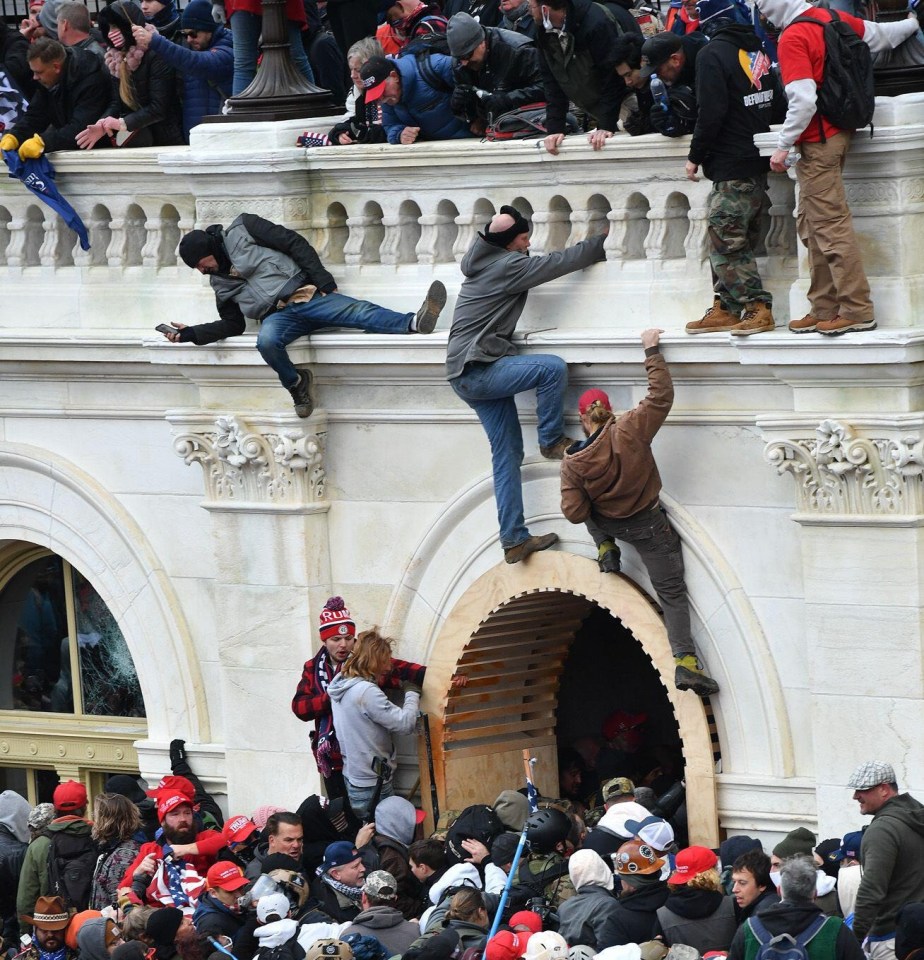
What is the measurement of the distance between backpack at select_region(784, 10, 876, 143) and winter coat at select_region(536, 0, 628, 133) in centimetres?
166

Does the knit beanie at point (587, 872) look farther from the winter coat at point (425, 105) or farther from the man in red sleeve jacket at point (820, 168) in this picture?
the winter coat at point (425, 105)

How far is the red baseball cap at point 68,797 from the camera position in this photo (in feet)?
69.3

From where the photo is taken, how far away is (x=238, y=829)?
20.4m

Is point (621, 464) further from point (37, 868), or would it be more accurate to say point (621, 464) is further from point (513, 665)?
point (37, 868)

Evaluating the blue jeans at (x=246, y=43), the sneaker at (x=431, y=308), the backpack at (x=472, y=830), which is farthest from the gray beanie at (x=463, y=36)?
the backpack at (x=472, y=830)

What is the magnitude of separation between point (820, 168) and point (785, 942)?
4.20 metres

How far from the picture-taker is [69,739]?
2303 cm

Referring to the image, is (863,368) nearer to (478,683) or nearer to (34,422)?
(478,683)

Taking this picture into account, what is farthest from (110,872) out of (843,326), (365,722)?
(843,326)

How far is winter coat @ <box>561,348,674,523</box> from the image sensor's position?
60.4 ft

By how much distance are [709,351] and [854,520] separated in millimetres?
1299

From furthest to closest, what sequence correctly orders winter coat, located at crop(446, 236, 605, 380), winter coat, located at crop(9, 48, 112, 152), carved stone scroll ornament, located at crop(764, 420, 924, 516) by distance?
winter coat, located at crop(9, 48, 112, 152) → winter coat, located at crop(446, 236, 605, 380) → carved stone scroll ornament, located at crop(764, 420, 924, 516)

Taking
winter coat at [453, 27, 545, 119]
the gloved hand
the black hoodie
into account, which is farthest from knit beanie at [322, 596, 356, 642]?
the black hoodie

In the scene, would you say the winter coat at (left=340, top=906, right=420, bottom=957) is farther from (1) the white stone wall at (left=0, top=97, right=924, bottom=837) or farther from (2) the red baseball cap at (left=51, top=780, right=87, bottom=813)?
(2) the red baseball cap at (left=51, top=780, right=87, bottom=813)
